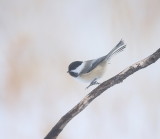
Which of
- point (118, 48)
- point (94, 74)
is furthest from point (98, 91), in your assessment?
point (118, 48)

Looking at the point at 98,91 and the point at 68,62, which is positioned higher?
the point at 68,62

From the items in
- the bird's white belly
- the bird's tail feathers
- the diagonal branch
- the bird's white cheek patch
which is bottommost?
the diagonal branch

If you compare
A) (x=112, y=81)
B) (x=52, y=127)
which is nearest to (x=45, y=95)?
(x=52, y=127)

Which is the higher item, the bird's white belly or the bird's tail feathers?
the bird's tail feathers

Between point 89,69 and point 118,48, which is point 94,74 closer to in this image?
point 89,69

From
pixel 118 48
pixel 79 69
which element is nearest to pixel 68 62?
pixel 79 69

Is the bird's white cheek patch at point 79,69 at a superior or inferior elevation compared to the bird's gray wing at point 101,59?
superior
